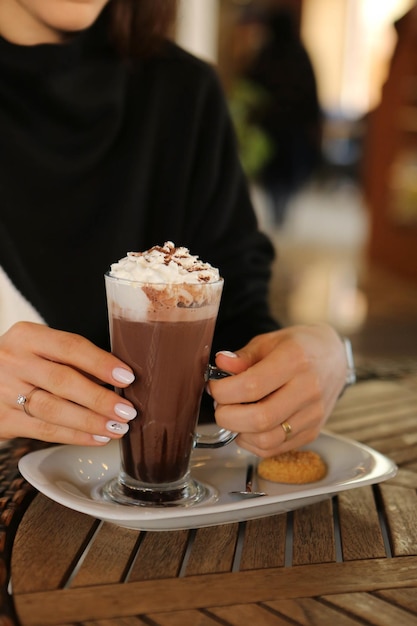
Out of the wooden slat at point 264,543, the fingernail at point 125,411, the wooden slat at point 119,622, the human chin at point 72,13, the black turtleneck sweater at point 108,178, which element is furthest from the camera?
the black turtleneck sweater at point 108,178

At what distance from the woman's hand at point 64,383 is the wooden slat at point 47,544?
0.08m

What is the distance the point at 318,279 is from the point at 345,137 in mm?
7307

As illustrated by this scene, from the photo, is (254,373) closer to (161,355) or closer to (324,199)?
(161,355)

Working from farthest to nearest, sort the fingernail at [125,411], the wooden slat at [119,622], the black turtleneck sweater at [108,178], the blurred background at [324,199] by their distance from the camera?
1. the blurred background at [324,199]
2. the black turtleneck sweater at [108,178]
3. the fingernail at [125,411]
4. the wooden slat at [119,622]

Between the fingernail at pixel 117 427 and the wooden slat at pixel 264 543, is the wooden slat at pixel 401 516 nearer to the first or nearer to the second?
the wooden slat at pixel 264 543

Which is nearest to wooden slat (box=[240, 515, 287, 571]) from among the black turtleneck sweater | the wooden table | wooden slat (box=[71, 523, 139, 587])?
the wooden table

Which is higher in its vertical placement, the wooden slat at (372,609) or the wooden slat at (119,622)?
the wooden slat at (119,622)

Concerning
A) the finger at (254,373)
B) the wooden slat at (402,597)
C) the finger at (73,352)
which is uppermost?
the finger at (73,352)

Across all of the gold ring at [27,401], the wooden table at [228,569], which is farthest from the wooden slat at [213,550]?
the gold ring at [27,401]

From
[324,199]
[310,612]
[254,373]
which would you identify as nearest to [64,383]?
[254,373]

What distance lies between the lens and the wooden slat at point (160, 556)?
2.26 feet

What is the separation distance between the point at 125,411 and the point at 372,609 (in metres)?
0.32

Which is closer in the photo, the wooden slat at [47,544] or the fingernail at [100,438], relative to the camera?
the wooden slat at [47,544]

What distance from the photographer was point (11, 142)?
1365 millimetres
